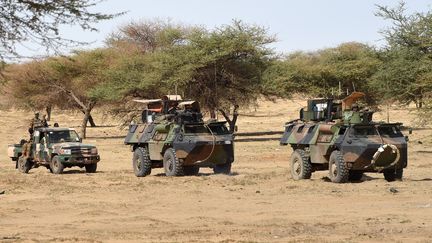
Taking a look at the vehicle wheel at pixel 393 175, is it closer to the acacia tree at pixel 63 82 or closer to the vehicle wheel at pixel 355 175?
the vehicle wheel at pixel 355 175

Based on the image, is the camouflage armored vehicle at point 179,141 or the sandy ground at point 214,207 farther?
the camouflage armored vehicle at point 179,141

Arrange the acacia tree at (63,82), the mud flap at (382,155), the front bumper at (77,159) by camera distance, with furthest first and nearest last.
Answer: the acacia tree at (63,82)
the front bumper at (77,159)
the mud flap at (382,155)

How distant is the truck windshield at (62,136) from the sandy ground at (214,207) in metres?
0.95

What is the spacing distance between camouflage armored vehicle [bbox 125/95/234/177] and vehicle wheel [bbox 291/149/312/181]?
6.57 feet

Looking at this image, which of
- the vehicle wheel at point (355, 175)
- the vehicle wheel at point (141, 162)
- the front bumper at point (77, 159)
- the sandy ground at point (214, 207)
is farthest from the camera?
the front bumper at point (77, 159)

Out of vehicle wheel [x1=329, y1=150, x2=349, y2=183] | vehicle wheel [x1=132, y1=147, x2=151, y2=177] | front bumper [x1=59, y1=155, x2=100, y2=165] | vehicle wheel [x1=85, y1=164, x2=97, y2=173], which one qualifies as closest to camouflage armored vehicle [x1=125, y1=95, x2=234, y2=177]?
vehicle wheel [x1=132, y1=147, x2=151, y2=177]

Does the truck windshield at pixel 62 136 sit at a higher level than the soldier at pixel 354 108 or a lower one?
lower

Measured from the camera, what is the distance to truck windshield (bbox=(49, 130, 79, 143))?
2402cm

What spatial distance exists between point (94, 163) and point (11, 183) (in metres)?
4.00

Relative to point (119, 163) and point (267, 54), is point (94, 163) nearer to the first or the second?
point (119, 163)

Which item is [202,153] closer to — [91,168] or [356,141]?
[356,141]

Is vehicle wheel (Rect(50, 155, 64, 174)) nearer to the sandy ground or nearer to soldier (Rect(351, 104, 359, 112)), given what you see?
the sandy ground

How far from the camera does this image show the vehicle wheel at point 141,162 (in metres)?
22.0

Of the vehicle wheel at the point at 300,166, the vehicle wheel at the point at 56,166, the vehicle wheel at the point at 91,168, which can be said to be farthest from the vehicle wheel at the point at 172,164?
the vehicle wheel at the point at 56,166
